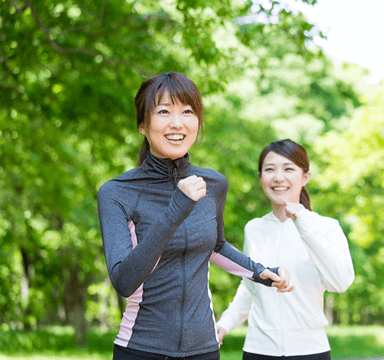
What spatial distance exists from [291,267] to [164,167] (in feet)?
4.10

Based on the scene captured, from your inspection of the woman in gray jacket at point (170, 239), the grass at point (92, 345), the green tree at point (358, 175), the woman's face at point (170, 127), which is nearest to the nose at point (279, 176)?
the woman in gray jacket at point (170, 239)

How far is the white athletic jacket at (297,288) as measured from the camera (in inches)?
108

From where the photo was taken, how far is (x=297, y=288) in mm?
2969

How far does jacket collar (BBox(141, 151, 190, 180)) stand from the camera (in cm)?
210

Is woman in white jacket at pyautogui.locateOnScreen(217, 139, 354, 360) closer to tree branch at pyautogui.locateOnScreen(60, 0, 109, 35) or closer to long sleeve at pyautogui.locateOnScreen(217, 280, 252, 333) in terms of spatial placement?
long sleeve at pyautogui.locateOnScreen(217, 280, 252, 333)

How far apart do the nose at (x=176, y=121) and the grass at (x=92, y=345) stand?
8658mm

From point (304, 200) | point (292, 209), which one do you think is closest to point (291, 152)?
point (304, 200)

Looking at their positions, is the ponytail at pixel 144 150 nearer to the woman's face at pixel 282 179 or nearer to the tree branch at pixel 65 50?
the woman's face at pixel 282 179

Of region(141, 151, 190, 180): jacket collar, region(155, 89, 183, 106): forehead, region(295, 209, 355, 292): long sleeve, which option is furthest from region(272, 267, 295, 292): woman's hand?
region(155, 89, 183, 106): forehead

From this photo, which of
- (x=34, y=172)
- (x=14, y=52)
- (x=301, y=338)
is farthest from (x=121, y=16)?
(x=301, y=338)

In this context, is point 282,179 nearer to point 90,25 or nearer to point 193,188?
point 193,188

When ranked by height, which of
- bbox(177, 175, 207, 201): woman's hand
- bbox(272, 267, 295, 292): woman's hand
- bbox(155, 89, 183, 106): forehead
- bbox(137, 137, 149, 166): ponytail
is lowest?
bbox(272, 267, 295, 292): woman's hand

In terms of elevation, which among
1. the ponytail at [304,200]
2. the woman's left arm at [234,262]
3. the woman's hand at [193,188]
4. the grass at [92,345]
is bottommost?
the grass at [92,345]

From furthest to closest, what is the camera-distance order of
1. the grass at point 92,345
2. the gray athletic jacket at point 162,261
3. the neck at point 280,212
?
the grass at point 92,345, the neck at point 280,212, the gray athletic jacket at point 162,261
